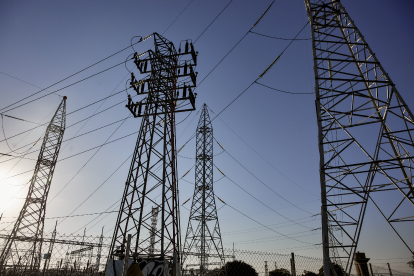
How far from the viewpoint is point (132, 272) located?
23.2ft

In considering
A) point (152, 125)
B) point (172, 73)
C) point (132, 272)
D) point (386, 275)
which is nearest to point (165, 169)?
point (152, 125)

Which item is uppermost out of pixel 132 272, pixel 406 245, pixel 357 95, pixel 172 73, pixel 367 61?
pixel 172 73

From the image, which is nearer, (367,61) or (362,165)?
(362,165)

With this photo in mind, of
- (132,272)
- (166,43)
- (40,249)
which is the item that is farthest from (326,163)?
(40,249)

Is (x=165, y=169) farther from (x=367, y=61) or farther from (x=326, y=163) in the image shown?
(x=367, y=61)

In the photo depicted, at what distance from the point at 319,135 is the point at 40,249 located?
77.3 feet

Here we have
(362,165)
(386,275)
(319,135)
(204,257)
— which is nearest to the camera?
(362,165)

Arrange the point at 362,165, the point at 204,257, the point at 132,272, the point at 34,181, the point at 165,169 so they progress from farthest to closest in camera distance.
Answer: the point at 34,181 < the point at 204,257 < the point at 165,169 < the point at 362,165 < the point at 132,272

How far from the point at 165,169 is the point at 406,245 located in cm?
857

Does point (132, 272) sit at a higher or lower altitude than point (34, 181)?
lower

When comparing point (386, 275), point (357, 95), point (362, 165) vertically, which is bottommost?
point (386, 275)

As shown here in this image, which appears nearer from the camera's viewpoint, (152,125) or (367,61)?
(367,61)

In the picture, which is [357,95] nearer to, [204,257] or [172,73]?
[172,73]

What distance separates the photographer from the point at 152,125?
1174 cm
